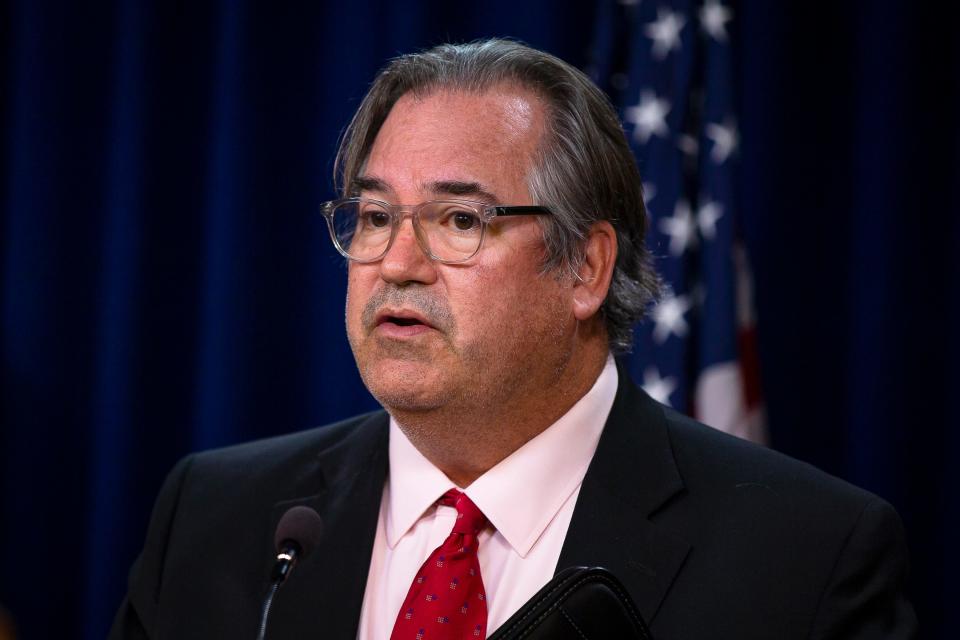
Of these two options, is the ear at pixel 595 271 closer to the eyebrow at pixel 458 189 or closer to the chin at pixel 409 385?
the eyebrow at pixel 458 189

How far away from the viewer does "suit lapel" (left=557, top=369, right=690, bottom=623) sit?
1827 millimetres

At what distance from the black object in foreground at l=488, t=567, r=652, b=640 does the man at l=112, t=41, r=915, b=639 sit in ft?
1.14

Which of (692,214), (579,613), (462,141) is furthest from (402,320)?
(692,214)

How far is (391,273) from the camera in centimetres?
191

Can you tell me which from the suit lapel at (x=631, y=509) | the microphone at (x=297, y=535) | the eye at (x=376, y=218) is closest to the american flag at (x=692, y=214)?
the suit lapel at (x=631, y=509)

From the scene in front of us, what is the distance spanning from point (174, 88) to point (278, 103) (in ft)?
1.19

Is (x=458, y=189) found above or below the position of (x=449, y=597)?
above

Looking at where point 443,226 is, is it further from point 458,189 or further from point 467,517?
point 467,517

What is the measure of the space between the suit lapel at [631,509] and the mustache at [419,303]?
377mm

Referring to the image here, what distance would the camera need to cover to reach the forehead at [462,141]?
77.7 inches

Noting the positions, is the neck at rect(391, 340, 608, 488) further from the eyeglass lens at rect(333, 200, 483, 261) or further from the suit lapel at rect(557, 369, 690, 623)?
the eyeglass lens at rect(333, 200, 483, 261)

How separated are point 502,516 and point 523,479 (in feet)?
0.26

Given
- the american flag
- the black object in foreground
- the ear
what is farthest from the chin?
A: the american flag

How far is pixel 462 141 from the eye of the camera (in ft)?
6.53
